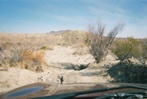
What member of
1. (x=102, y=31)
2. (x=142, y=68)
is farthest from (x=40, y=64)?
(x=142, y=68)

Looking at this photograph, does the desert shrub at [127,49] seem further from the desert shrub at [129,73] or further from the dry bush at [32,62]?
the desert shrub at [129,73]

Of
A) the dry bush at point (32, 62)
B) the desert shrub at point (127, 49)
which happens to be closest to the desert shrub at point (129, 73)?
the dry bush at point (32, 62)

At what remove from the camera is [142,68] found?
38.6ft

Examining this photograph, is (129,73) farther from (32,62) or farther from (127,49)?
(127,49)

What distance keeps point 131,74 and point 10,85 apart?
5.41m

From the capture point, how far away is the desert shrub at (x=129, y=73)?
11602 millimetres

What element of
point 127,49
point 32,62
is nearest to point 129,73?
point 32,62

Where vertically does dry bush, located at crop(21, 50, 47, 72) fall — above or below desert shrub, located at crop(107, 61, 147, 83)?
above

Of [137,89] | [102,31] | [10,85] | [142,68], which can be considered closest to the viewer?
[137,89]

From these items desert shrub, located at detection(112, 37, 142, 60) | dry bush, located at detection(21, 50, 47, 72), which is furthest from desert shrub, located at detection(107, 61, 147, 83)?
desert shrub, located at detection(112, 37, 142, 60)

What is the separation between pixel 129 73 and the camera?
12.3m

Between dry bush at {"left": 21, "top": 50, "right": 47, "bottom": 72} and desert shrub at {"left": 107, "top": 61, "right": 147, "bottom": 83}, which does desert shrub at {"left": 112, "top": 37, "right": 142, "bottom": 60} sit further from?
desert shrub at {"left": 107, "top": 61, "right": 147, "bottom": 83}

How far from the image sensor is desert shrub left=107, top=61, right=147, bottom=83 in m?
11.6

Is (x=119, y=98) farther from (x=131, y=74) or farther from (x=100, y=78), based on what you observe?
(x=100, y=78)
